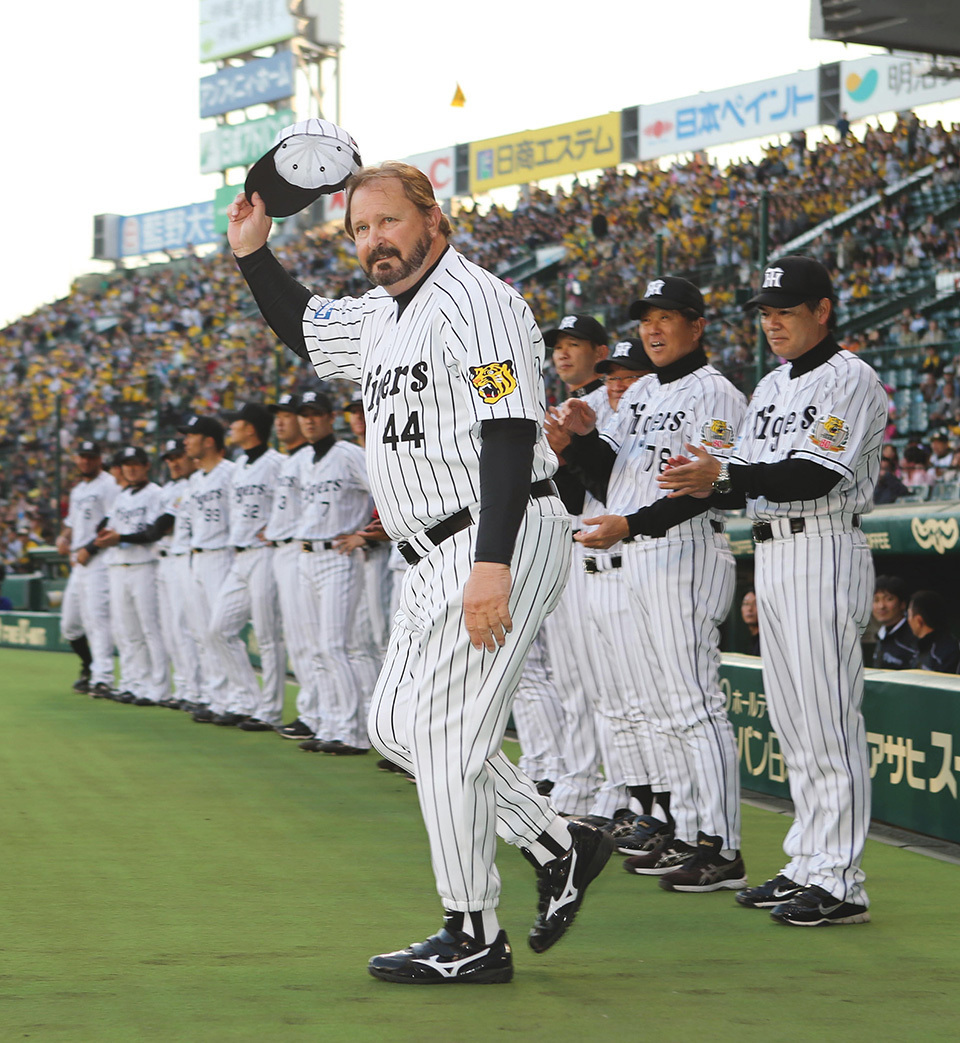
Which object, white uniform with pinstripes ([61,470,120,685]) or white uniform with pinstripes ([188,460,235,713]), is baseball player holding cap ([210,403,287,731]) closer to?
white uniform with pinstripes ([188,460,235,713])

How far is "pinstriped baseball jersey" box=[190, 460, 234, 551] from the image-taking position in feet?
31.8

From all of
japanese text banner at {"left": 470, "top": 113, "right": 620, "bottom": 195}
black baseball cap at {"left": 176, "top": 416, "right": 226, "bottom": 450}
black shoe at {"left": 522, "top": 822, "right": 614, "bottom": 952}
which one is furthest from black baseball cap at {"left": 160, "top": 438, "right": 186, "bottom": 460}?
japanese text banner at {"left": 470, "top": 113, "right": 620, "bottom": 195}

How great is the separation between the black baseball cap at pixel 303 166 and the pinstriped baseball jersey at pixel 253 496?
5.58 meters

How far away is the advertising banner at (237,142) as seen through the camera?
37.7 m

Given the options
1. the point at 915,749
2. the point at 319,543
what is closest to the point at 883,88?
the point at 319,543

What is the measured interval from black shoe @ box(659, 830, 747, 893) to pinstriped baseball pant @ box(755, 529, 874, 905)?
43 cm

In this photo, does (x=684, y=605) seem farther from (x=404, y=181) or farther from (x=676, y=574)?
(x=404, y=181)

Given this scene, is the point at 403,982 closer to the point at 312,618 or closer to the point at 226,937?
the point at 226,937

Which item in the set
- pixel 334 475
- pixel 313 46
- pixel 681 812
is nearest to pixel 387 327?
pixel 681 812

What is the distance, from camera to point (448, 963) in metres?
3.19

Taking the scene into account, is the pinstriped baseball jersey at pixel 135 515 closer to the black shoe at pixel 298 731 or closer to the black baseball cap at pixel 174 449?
the black baseball cap at pixel 174 449

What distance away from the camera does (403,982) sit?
321 centimetres

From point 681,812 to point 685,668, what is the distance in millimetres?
498

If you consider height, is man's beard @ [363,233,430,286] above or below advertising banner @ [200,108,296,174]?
below
